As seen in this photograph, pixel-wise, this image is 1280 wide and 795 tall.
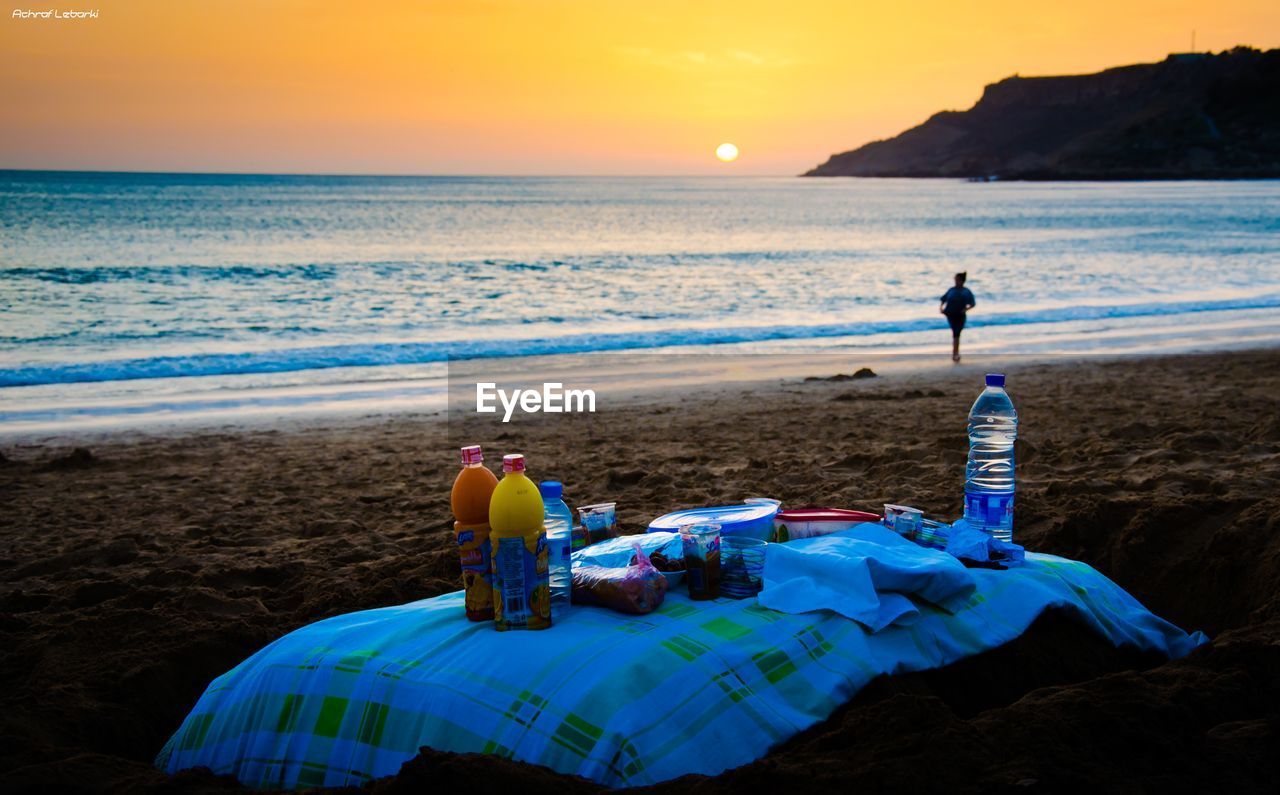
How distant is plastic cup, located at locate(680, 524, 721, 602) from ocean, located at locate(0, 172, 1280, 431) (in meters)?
8.90

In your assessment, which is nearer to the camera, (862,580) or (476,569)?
(476,569)

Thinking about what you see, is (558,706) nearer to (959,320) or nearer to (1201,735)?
(1201,735)

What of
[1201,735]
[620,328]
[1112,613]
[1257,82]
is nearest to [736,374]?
[620,328]

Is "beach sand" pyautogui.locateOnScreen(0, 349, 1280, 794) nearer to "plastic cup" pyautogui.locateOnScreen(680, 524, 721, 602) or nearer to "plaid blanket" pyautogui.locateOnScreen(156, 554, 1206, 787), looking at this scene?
"plaid blanket" pyautogui.locateOnScreen(156, 554, 1206, 787)

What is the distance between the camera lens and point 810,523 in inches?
155

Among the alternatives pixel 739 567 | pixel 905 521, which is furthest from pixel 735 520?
pixel 905 521

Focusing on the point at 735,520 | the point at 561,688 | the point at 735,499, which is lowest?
the point at 735,499

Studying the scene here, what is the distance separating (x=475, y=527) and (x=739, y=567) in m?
0.91

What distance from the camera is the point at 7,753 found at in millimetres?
3043

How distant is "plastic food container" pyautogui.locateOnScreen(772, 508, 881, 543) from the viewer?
154 inches

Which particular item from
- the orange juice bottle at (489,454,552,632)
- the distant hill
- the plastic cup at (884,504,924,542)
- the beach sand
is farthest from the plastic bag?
the distant hill

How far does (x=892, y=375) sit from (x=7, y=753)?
11513 mm

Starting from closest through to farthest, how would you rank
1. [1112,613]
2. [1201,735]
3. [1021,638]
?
1. [1201,735]
2. [1021,638]
3. [1112,613]

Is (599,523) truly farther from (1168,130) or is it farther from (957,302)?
(1168,130)
